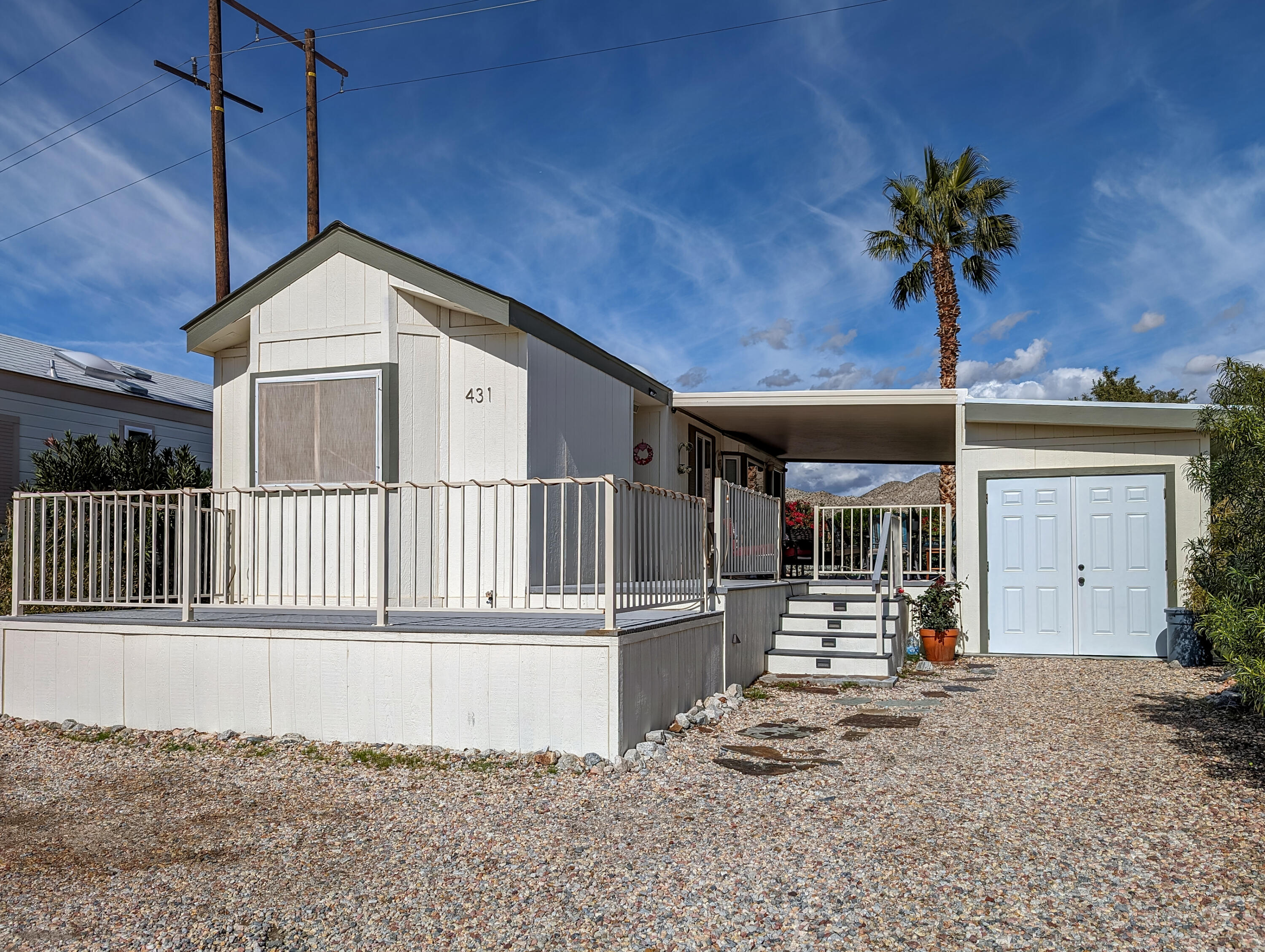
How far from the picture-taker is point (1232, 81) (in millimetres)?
11055

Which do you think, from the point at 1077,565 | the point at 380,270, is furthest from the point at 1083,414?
the point at 380,270

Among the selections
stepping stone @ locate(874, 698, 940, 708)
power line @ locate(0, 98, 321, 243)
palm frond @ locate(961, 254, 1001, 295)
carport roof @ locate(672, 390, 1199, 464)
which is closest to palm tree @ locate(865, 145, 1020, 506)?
palm frond @ locate(961, 254, 1001, 295)

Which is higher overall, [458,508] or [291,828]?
[458,508]

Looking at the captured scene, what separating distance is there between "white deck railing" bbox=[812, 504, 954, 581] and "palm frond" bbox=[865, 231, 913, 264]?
512 centimetres

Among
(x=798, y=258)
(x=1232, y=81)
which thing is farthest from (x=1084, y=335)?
(x=1232, y=81)

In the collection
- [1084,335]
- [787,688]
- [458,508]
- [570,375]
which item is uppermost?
[1084,335]

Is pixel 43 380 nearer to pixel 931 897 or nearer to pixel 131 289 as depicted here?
pixel 131 289

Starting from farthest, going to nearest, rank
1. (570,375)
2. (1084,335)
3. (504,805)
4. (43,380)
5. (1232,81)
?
1. (1084,335)
2. (43,380)
3. (1232,81)
4. (570,375)
5. (504,805)

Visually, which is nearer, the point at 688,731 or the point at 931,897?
the point at 931,897

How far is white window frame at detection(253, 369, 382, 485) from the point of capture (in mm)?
7348

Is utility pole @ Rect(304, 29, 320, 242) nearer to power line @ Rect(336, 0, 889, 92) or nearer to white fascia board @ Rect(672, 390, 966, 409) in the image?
power line @ Rect(336, 0, 889, 92)

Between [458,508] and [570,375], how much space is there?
Answer: 6.08 feet

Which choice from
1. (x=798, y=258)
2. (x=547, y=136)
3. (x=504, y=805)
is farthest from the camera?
(x=798, y=258)

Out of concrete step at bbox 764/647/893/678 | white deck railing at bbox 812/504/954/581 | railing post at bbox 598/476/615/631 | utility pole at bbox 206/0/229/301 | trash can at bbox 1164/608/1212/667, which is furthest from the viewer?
utility pole at bbox 206/0/229/301
